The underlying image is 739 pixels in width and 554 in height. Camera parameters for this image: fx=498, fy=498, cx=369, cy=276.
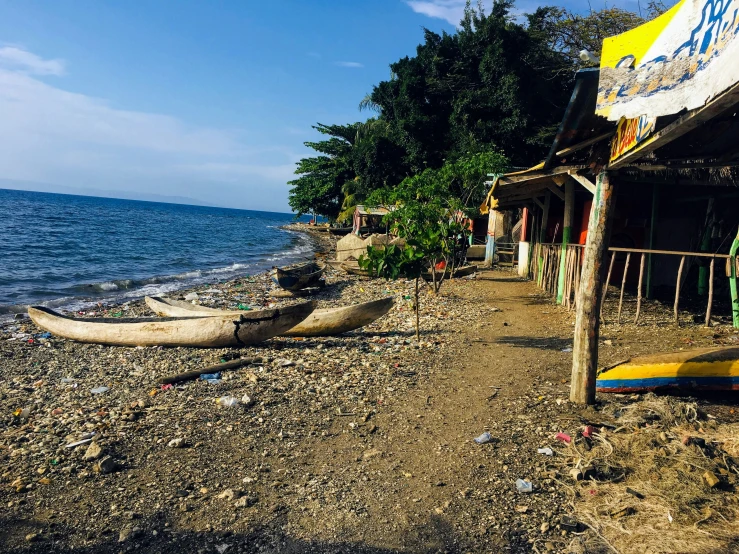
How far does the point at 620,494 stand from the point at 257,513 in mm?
2519

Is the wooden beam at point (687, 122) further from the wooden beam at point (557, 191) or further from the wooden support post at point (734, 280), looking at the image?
the wooden beam at point (557, 191)

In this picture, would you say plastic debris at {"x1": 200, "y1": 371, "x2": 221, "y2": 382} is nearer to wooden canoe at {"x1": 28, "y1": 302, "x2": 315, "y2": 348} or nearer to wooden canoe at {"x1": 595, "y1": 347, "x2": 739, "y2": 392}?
wooden canoe at {"x1": 28, "y1": 302, "x2": 315, "y2": 348}

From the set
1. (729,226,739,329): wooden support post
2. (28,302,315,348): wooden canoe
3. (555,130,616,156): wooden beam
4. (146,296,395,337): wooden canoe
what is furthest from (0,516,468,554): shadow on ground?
(729,226,739,329): wooden support post

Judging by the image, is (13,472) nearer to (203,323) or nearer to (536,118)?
(203,323)

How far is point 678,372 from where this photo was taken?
4.97m

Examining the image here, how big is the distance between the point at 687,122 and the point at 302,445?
378 centimetres

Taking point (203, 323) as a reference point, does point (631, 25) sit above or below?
above

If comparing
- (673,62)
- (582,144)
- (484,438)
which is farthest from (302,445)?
(582,144)

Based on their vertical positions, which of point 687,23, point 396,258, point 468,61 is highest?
point 468,61

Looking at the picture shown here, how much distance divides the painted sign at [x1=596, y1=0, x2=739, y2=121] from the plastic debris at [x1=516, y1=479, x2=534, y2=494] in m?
2.68

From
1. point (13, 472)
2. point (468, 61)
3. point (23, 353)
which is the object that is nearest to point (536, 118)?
point (468, 61)

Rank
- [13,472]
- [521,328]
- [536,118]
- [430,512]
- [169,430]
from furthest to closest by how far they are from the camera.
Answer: [536,118] → [521,328] → [169,430] → [13,472] → [430,512]

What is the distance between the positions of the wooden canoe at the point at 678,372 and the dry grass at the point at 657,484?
416mm

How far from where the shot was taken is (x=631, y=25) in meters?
22.1
